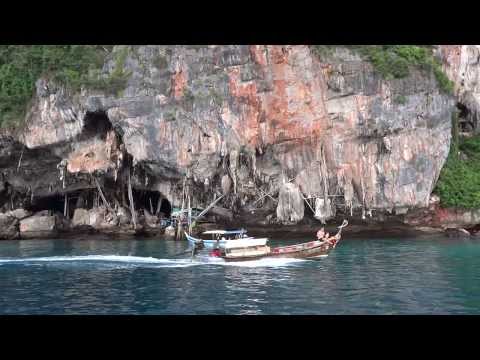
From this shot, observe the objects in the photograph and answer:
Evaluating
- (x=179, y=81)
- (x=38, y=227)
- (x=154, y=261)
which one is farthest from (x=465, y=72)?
(x=38, y=227)

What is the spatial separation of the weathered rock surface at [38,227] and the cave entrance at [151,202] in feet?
22.2

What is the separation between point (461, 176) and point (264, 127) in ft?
52.4

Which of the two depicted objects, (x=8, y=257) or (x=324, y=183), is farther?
(x=324, y=183)

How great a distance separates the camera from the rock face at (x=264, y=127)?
3831 centimetres

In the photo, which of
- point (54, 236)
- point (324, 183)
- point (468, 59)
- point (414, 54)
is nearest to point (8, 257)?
point (54, 236)

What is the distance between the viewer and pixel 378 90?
38.8 metres

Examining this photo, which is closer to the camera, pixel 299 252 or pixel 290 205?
pixel 299 252

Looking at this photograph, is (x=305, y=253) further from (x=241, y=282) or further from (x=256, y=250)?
(x=241, y=282)

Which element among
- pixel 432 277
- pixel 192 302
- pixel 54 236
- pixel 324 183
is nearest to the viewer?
pixel 192 302

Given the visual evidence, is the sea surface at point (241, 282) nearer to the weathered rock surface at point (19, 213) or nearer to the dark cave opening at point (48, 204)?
the weathered rock surface at point (19, 213)

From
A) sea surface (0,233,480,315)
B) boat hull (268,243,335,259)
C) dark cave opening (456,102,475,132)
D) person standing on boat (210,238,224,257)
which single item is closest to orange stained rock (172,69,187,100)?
sea surface (0,233,480,315)

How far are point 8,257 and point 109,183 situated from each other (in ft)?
47.0

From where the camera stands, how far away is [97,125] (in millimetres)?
40500

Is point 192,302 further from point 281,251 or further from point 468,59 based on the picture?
point 468,59
